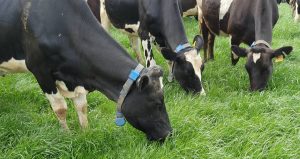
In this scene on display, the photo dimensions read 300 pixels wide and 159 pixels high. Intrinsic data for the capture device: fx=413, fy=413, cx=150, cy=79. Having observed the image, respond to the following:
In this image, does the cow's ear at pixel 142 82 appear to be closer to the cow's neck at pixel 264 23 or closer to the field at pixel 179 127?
the field at pixel 179 127

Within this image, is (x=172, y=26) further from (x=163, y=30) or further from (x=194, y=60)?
(x=194, y=60)

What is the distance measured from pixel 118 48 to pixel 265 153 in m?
1.77

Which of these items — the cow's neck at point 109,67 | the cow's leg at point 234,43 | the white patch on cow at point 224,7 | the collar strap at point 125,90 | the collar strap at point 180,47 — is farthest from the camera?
the white patch on cow at point 224,7

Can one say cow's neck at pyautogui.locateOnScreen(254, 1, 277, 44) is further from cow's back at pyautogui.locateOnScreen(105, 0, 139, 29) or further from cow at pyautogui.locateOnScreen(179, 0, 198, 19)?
cow at pyautogui.locateOnScreen(179, 0, 198, 19)

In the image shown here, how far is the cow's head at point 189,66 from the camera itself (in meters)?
5.65

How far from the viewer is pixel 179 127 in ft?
14.6

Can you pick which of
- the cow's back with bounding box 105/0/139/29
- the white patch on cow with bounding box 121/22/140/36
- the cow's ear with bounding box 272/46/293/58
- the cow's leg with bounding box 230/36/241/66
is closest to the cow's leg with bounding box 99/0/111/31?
the cow's back with bounding box 105/0/139/29

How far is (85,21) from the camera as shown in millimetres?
4168

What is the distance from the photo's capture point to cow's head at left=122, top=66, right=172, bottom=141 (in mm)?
3744

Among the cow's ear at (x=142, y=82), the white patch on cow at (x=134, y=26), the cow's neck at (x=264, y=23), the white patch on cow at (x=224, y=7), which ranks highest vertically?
the cow's ear at (x=142, y=82)

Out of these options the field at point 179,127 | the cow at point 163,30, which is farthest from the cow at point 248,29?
the cow at point 163,30

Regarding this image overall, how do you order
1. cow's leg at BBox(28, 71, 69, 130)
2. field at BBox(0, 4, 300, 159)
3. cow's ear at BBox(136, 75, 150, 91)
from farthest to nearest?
cow's leg at BBox(28, 71, 69, 130) → field at BBox(0, 4, 300, 159) → cow's ear at BBox(136, 75, 150, 91)

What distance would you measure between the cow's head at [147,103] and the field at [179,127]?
27 centimetres

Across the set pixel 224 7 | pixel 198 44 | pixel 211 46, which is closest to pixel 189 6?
pixel 211 46
